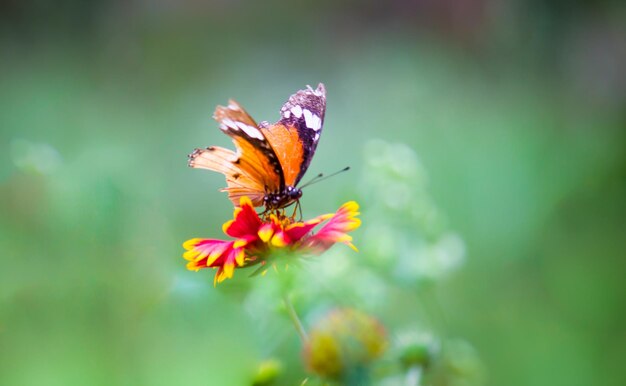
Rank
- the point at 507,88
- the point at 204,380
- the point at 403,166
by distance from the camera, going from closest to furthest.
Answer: the point at 204,380
the point at 403,166
the point at 507,88

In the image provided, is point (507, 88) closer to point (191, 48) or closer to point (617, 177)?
point (617, 177)

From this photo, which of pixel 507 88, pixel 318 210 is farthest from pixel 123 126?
pixel 507 88

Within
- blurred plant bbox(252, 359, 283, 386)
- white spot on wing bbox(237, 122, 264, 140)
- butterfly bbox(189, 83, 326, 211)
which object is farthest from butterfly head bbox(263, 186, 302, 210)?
blurred plant bbox(252, 359, 283, 386)

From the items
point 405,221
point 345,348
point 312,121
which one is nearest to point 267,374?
point 345,348

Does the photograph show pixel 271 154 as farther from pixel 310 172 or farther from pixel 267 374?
pixel 310 172

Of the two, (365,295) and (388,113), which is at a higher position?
(388,113)

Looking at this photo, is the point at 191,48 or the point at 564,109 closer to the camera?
the point at 564,109
